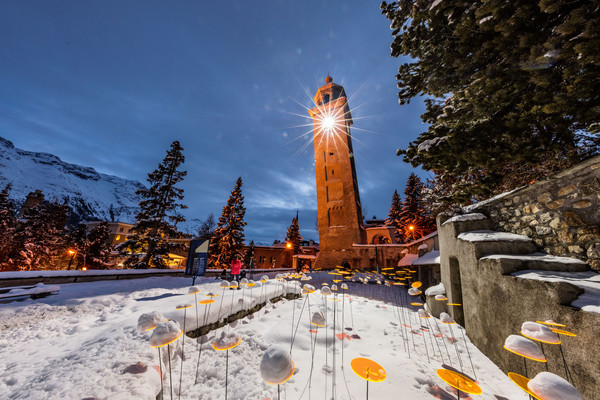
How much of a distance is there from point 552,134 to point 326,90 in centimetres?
3865

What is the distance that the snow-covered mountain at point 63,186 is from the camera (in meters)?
94.9

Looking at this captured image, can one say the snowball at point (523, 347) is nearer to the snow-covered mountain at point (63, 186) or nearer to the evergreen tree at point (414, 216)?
the evergreen tree at point (414, 216)

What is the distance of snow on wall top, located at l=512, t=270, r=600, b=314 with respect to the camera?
8.32 ft

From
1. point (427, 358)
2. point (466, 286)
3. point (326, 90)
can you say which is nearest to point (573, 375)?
point (427, 358)

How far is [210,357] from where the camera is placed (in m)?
3.29

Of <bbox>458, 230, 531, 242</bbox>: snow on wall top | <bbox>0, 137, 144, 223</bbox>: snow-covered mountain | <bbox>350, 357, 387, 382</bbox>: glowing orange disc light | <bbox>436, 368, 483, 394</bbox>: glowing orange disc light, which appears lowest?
<bbox>436, 368, 483, 394</bbox>: glowing orange disc light

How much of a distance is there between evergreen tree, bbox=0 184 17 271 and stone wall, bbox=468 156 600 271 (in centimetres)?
3787

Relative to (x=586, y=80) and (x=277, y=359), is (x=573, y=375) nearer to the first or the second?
(x=277, y=359)

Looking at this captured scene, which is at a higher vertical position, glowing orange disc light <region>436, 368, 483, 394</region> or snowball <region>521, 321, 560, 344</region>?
snowball <region>521, 321, 560, 344</region>

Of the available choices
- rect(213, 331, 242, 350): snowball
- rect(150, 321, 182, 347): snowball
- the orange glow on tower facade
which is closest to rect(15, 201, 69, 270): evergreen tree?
the orange glow on tower facade

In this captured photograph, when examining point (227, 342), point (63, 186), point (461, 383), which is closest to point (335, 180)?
point (461, 383)

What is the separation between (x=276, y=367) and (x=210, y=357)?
2.39 m

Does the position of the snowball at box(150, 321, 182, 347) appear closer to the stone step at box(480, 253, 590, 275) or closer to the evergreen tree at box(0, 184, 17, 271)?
the stone step at box(480, 253, 590, 275)

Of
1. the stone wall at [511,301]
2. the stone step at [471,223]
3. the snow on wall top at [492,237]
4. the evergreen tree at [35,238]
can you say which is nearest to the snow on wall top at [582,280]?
the stone wall at [511,301]
